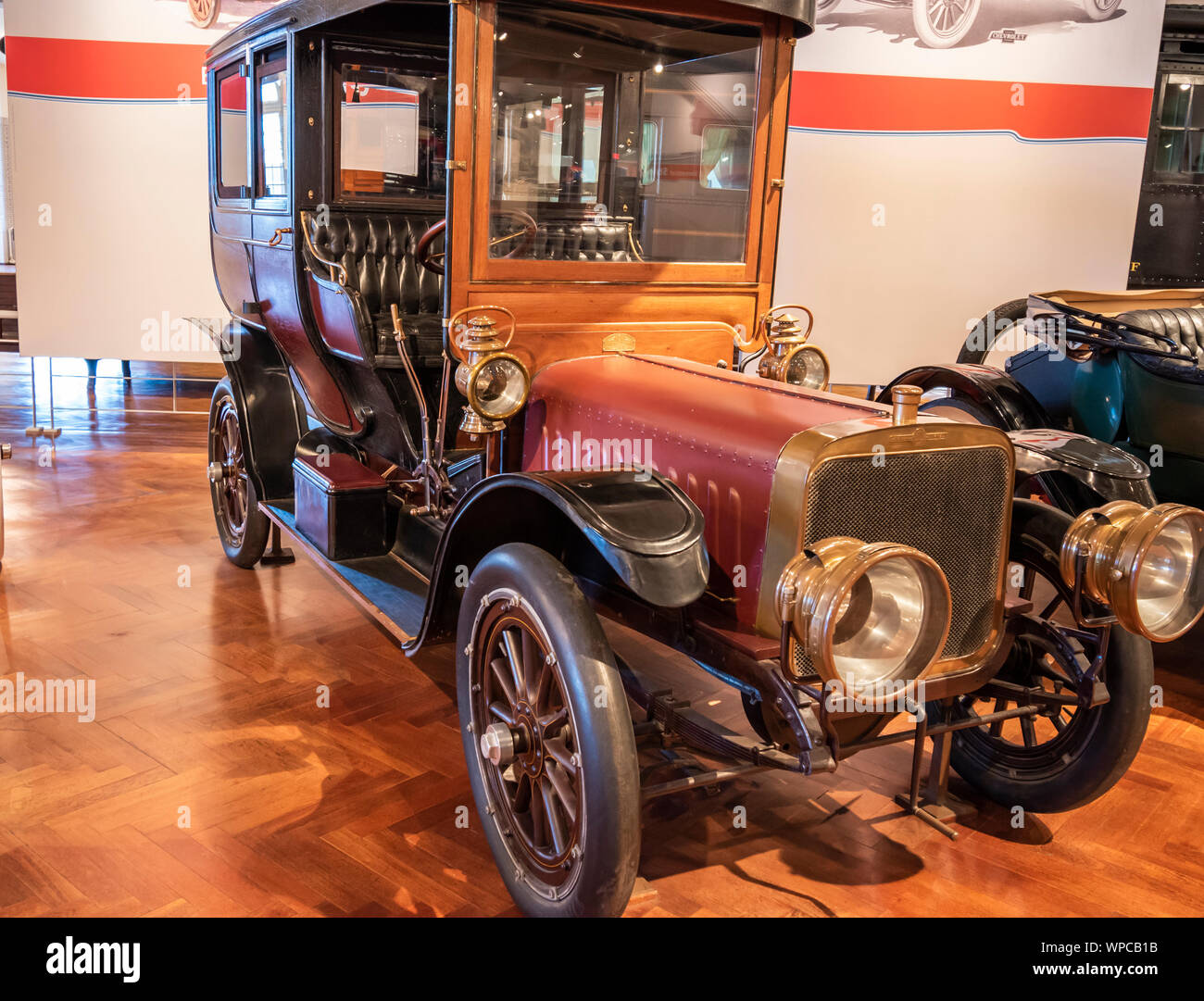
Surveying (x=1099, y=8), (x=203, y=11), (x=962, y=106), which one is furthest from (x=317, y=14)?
(x=1099, y=8)

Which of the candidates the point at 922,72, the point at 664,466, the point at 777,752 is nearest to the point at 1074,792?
the point at 777,752

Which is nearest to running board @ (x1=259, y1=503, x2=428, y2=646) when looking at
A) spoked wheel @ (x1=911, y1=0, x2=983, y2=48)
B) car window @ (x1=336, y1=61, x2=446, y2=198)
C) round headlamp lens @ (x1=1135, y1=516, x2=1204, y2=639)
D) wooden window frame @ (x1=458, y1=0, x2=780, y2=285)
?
wooden window frame @ (x1=458, y1=0, x2=780, y2=285)

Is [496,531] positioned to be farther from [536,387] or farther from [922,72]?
[922,72]

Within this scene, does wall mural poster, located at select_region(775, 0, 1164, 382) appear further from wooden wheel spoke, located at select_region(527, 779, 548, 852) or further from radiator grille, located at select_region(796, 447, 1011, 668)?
wooden wheel spoke, located at select_region(527, 779, 548, 852)

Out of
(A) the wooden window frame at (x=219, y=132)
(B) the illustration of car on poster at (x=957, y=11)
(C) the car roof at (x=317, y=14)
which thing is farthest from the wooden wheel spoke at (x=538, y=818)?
(B) the illustration of car on poster at (x=957, y=11)

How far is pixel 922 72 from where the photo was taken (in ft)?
19.3

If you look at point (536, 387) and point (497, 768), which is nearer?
point (497, 768)

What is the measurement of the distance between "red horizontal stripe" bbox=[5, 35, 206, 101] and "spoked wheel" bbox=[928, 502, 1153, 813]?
549 centimetres

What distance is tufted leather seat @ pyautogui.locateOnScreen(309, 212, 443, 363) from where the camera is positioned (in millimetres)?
3568

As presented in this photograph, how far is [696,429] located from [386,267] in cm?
205

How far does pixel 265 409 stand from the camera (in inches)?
156

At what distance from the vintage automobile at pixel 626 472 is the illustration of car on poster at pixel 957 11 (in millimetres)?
3335

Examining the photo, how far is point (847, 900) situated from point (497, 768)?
2.60ft
